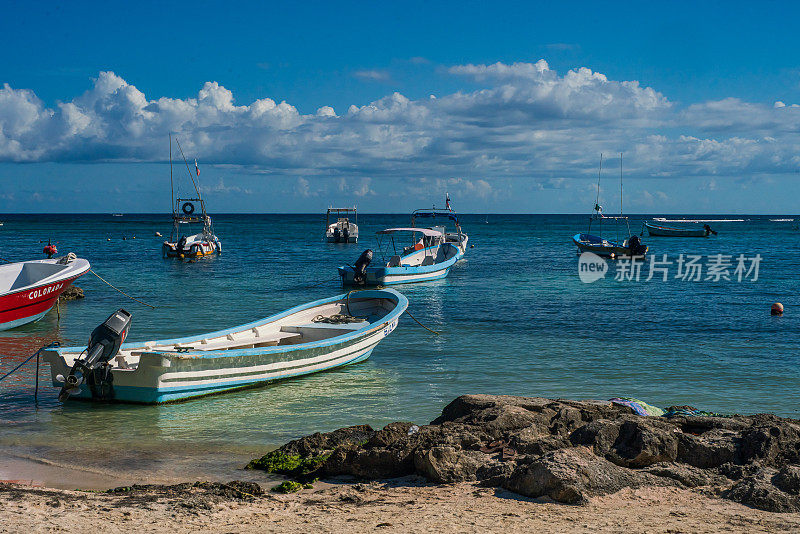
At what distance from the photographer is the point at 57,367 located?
11.4 m

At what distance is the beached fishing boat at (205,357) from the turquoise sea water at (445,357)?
0.25m

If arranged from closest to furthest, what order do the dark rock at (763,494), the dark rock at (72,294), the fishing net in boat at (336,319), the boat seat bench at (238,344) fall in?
1. the dark rock at (763,494)
2. the boat seat bench at (238,344)
3. the fishing net in boat at (336,319)
4. the dark rock at (72,294)

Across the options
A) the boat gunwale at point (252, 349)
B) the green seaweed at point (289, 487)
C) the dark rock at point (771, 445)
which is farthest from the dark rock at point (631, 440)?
the boat gunwale at point (252, 349)

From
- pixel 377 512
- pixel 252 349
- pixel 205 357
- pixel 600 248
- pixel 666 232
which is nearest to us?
pixel 377 512

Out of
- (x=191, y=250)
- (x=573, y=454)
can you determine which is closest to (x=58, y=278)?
(x=573, y=454)

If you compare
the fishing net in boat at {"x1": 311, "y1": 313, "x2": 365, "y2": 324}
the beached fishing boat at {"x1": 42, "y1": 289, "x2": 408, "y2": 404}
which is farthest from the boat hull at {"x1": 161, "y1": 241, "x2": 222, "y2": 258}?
the beached fishing boat at {"x1": 42, "y1": 289, "x2": 408, "y2": 404}

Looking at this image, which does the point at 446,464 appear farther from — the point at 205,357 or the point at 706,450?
the point at 205,357

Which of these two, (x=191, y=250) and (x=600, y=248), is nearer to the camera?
(x=191, y=250)

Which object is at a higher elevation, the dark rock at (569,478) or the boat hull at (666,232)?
the boat hull at (666,232)

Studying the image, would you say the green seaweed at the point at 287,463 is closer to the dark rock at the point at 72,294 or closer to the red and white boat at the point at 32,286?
the red and white boat at the point at 32,286

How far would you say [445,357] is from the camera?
16062 millimetres

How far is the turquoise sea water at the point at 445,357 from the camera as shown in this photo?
10602mm

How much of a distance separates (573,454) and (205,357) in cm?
696

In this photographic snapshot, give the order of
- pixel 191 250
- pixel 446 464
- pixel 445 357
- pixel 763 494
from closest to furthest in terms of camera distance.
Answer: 1. pixel 763 494
2. pixel 446 464
3. pixel 445 357
4. pixel 191 250
